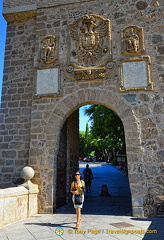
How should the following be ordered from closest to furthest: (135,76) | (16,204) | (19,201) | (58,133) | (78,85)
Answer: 1. (16,204)
2. (19,201)
3. (135,76)
4. (58,133)
5. (78,85)

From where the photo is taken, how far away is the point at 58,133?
6.48 metres

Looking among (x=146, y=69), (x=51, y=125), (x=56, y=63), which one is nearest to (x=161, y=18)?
(x=146, y=69)

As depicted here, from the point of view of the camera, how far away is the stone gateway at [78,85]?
5902mm

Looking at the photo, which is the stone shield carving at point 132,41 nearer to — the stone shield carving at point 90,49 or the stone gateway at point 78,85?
the stone gateway at point 78,85

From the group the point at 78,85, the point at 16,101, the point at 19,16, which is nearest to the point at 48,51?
the point at 78,85

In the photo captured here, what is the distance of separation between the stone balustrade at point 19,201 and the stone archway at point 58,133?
0.31m

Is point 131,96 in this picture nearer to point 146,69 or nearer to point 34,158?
point 146,69

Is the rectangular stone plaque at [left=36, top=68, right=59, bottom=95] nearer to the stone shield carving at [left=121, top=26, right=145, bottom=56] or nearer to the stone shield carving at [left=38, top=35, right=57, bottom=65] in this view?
the stone shield carving at [left=38, top=35, right=57, bottom=65]

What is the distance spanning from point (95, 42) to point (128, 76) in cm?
155

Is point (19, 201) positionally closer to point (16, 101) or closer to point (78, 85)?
point (16, 101)

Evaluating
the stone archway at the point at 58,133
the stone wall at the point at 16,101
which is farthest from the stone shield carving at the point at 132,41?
the stone wall at the point at 16,101

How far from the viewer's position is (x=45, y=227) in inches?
178

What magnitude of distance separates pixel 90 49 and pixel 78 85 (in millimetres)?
1208

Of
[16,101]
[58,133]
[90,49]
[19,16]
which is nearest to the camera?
[58,133]
